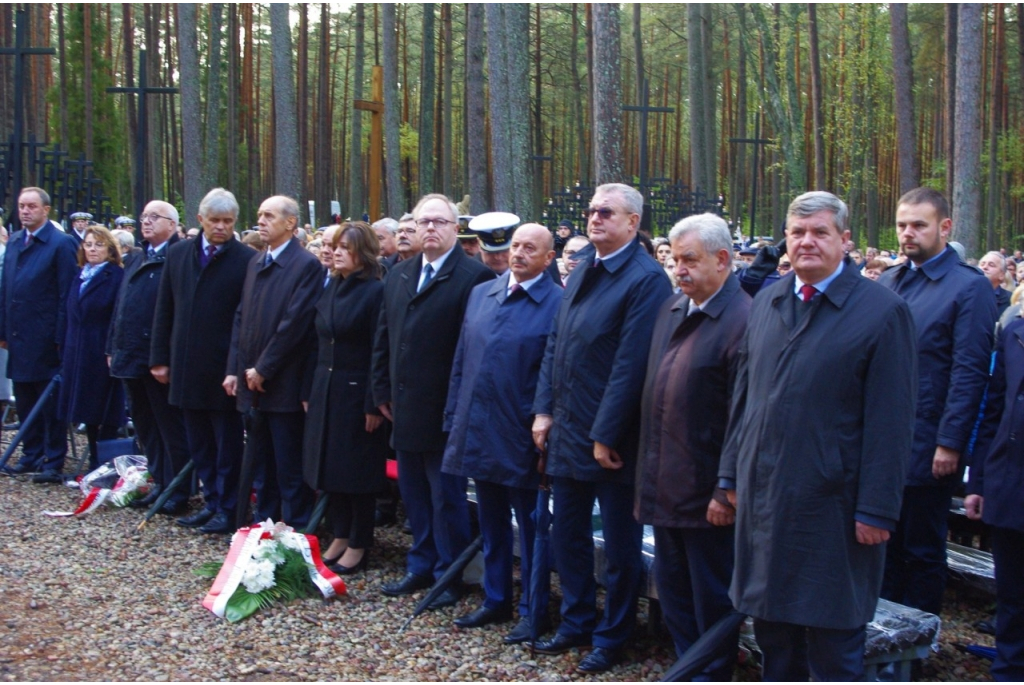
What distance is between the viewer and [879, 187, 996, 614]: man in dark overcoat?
15.6 ft

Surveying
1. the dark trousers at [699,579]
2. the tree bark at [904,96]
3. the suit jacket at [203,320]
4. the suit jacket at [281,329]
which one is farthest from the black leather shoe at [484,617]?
the tree bark at [904,96]

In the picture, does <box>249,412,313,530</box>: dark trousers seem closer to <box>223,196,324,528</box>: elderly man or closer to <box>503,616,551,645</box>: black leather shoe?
<box>223,196,324,528</box>: elderly man

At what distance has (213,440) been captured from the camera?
7.56m

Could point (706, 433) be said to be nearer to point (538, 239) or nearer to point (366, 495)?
point (538, 239)

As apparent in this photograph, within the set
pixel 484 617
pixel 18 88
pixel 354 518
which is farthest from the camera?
pixel 18 88

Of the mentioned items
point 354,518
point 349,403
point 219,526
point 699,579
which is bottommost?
point 219,526

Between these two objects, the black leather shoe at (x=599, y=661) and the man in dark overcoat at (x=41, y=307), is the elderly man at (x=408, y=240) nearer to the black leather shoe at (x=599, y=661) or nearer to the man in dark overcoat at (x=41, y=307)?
the black leather shoe at (x=599, y=661)

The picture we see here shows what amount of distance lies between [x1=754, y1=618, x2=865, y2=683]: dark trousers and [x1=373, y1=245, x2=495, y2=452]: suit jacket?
8.25 ft

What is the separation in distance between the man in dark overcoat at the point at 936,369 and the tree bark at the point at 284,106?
13.5 meters

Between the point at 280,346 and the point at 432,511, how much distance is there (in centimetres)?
148

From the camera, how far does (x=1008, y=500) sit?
4.41 meters

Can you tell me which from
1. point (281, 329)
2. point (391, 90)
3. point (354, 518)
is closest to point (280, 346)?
point (281, 329)

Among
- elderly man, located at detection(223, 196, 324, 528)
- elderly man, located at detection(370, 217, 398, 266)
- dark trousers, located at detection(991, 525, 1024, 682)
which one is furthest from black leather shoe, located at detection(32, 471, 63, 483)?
dark trousers, located at detection(991, 525, 1024, 682)

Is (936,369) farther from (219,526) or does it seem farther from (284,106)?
(284,106)
